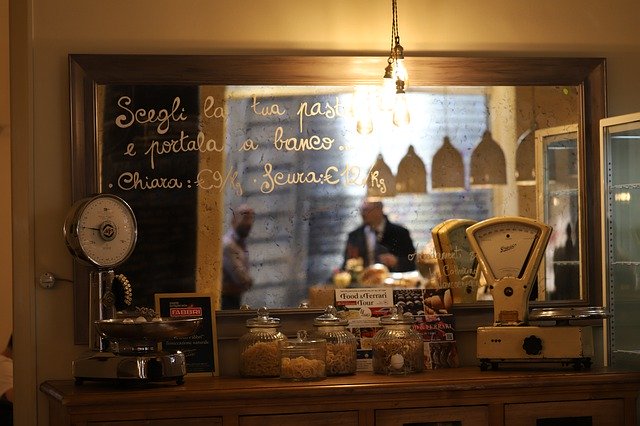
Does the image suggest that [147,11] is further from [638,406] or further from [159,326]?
[638,406]

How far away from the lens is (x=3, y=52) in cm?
594

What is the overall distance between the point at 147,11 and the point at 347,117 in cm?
79

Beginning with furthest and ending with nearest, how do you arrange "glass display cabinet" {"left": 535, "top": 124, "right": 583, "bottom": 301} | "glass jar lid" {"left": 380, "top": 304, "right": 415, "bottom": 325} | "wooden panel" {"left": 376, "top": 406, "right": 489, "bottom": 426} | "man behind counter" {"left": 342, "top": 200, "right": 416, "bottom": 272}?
"glass display cabinet" {"left": 535, "top": 124, "right": 583, "bottom": 301} → "man behind counter" {"left": 342, "top": 200, "right": 416, "bottom": 272} → "glass jar lid" {"left": 380, "top": 304, "right": 415, "bottom": 325} → "wooden panel" {"left": 376, "top": 406, "right": 489, "bottom": 426}

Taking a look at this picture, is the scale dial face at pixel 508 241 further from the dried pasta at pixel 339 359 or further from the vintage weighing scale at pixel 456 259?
the dried pasta at pixel 339 359

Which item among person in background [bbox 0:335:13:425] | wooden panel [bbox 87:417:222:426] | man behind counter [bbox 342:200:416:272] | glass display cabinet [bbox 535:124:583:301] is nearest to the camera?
wooden panel [bbox 87:417:222:426]

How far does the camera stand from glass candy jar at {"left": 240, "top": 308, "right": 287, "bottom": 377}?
3434 mm

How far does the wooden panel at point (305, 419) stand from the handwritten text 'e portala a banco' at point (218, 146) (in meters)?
0.83

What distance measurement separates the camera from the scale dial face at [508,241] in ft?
11.7

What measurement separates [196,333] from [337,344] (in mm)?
481

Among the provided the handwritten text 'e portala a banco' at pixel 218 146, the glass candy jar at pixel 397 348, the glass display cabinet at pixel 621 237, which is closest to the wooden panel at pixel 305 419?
the glass candy jar at pixel 397 348

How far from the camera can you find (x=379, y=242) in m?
3.67

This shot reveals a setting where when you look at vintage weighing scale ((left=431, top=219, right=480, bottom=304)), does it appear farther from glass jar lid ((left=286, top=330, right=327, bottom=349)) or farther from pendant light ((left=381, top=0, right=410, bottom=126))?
glass jar lid ((left=286, top=330, right=327, bottom=349))

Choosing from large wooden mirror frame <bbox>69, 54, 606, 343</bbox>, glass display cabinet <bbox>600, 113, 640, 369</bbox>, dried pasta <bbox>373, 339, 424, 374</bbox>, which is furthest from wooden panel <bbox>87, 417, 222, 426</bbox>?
glass display cabinet <bbox>600, 113, 640, 369</bbox>

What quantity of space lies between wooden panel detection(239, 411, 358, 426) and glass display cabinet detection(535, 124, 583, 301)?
946 mm
